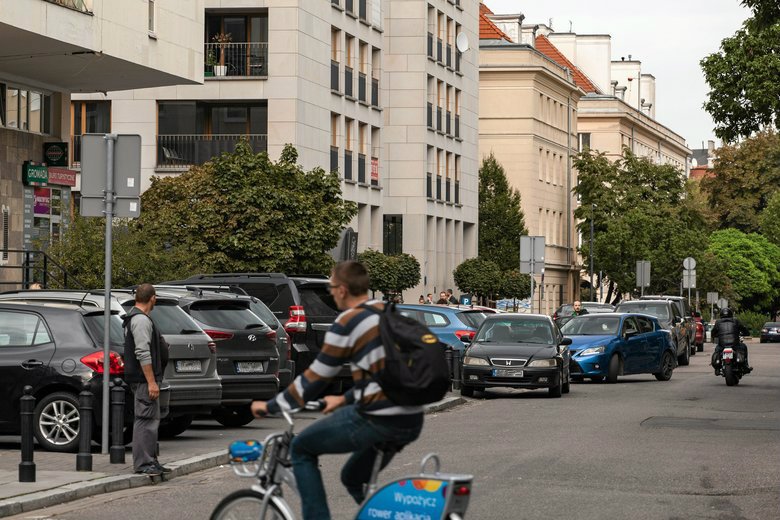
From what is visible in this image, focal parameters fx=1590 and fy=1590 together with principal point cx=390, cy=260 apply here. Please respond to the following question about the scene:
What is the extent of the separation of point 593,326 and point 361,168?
87.8ft

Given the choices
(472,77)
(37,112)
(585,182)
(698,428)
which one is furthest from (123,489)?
(585,182)

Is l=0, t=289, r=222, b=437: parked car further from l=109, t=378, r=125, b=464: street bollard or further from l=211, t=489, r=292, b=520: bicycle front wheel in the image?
l=211, t=489, r=292, b=520: bicycle front wheel

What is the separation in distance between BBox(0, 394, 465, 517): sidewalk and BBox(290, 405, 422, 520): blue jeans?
464 centimetres

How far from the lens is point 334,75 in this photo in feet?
190

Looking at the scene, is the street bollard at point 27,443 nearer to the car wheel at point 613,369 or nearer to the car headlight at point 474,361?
the car headlight at point 474,361

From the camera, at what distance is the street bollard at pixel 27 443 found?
13.7 metres

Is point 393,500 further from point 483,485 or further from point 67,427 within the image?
point 67,427

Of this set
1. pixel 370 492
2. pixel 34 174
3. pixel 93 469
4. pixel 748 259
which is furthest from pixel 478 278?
pixel 370 492

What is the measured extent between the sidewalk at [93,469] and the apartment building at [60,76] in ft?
38.5

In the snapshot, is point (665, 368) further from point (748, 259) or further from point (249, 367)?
point (748, 259)

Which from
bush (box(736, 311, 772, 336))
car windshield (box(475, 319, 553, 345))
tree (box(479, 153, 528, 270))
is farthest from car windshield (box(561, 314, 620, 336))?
bush (box(736, 311, 772, 336))

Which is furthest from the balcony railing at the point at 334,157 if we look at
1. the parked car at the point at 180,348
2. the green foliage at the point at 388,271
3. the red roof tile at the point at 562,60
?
the red roof tile at the point at 562,60

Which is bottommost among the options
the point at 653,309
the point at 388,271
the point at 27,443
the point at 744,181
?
the point at 27,443

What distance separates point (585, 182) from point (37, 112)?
66206 mm
